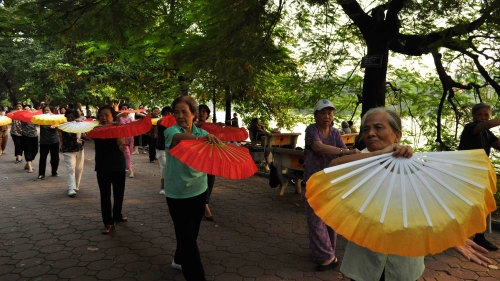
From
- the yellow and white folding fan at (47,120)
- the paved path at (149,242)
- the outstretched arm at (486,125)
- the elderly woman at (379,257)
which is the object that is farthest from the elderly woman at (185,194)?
the yellow and white folding fan at (47,120)

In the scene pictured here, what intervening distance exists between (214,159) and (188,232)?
3.37 feet

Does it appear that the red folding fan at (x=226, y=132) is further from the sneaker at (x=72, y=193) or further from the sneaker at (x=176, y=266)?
the sneaker at (x=72, y=193)

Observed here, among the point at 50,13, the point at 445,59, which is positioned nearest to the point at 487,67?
the point at 445,59

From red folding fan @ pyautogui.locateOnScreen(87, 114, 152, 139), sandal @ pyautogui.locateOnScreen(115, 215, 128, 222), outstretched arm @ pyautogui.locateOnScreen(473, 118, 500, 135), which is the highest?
outstretched arm @ pyautogui.locateOnScreen(473, 118, 500, 135)

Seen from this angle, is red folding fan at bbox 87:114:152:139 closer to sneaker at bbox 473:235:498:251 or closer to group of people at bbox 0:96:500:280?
group of people at bbox 0:96:500:280

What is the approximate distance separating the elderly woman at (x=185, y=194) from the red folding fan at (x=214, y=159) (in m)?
0.44

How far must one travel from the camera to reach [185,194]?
3312 mm

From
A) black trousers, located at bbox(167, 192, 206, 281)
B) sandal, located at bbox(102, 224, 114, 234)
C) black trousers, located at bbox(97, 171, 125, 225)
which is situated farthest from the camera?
sandal, located at bbox(102, 224, 114, 234)

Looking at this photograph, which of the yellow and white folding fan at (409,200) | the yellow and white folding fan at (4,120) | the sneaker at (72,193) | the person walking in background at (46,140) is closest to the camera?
the yellow and white folding fan at (409,200)

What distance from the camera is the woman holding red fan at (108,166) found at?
17.0 ft

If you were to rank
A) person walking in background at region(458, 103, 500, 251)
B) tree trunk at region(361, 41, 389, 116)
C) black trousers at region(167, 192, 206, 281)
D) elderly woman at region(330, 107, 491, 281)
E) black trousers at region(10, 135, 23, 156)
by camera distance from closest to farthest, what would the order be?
1. elderly woman at region(330, 107, 491, 281)
2. black trousers at region(167, 192, 206, 281)
3. person walking in background at region(458, 103, 500, 251)
4. tree trunk at region(361, 41, 389, 116)
5. black trousers at region(10, 135, 23, 156)

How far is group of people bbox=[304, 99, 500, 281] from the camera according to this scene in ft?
6.59

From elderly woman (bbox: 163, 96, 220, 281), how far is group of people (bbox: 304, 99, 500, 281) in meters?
1.50

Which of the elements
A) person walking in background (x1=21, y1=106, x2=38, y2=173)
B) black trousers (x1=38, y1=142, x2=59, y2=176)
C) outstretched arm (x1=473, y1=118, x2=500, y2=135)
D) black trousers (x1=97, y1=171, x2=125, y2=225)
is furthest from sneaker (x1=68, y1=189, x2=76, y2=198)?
outstretched arm (x1=473, y1=118, x2=500, y2=135)
